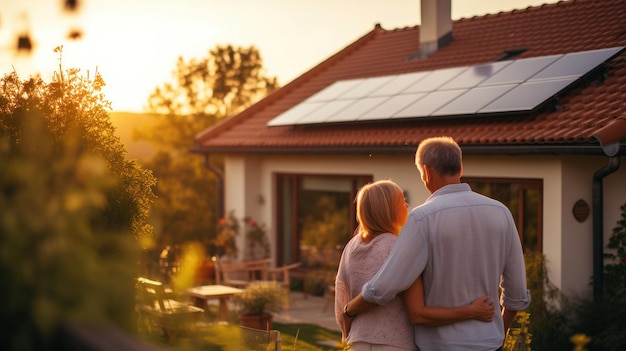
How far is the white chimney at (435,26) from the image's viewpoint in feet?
53.9

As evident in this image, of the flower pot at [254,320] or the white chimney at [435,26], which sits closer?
the flower pot at [254,320]

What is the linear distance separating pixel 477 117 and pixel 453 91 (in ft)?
3.49

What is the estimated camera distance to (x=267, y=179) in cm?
1647

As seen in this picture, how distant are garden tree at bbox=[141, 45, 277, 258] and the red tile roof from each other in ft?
27.4

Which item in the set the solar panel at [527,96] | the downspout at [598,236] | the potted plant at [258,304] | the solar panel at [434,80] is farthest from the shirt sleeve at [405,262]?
the solar panel at [434,80]

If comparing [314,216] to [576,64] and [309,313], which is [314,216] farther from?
[576,64]

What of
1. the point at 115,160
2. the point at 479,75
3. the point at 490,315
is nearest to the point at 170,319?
the point at 490,315

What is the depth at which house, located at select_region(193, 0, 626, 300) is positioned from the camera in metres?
10.4

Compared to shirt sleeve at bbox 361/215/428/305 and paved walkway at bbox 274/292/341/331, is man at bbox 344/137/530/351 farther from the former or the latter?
paved walkway at bbox 274/292/341/331

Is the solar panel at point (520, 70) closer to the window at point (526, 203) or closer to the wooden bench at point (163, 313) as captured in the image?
the window at point (526, 203)

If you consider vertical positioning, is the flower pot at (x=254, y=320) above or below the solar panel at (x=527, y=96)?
below

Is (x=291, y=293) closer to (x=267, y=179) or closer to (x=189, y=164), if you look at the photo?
(x=267, y=179)

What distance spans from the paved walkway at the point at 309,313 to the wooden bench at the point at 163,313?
911 centimetres

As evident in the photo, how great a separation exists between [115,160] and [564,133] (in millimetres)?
7019
